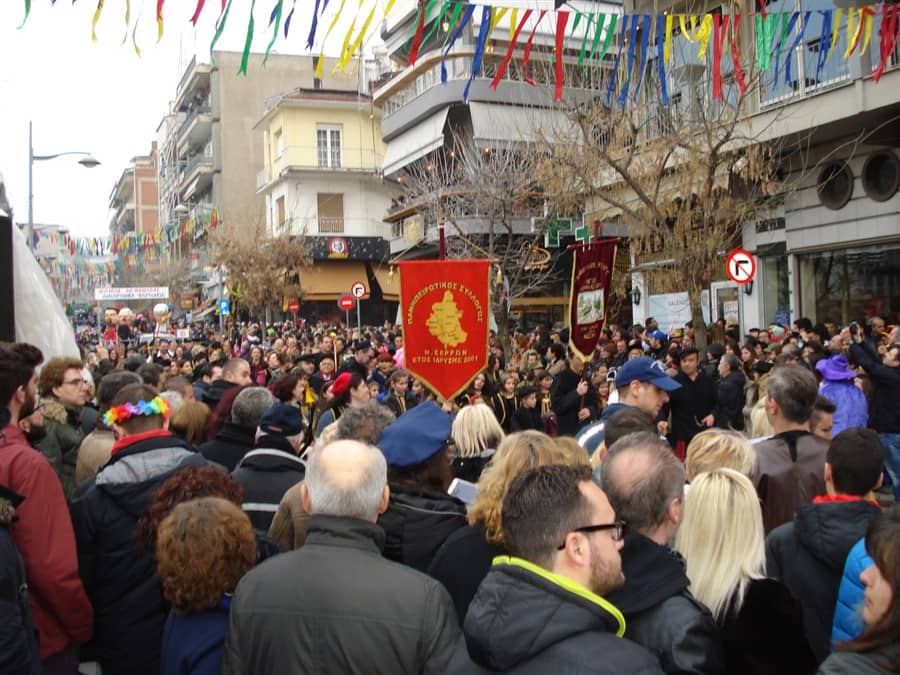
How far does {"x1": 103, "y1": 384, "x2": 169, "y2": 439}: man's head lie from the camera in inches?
164

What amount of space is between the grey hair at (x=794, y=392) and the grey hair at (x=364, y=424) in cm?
210

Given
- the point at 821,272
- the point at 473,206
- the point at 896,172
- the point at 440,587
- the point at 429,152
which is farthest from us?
the point at 429,152

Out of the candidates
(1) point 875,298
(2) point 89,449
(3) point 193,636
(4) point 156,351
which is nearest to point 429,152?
(4) point 156,351

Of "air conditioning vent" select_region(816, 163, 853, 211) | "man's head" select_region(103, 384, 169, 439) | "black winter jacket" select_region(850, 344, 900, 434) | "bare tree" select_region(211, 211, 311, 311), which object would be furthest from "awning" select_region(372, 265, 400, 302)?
"man's head" select_region(103, 384, 169, 439)

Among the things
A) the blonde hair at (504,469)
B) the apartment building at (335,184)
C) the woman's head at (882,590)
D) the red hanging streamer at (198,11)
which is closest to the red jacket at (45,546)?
the blonde hair at (504,469)

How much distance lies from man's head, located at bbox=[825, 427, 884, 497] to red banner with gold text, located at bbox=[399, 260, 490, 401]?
4.01m

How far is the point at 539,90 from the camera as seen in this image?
1133 inches

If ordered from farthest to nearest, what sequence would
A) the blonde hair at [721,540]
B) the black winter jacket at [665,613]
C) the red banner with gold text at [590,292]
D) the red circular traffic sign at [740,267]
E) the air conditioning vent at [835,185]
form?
the air conditioning vent at [835,185] < the red circular traffic sign at [740,267] < the red banner with gold text at [590,292] < the blonde hair at [721,540] < the black winter jacket at [665,613]

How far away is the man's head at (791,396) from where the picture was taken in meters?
4.61

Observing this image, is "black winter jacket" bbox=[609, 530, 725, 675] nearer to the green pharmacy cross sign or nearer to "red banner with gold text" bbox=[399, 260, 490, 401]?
"red banner with gold text" bbox=[399, 260, 490, 401]

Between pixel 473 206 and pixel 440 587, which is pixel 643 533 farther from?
pixel 473 206

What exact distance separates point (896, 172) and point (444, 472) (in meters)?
15.0

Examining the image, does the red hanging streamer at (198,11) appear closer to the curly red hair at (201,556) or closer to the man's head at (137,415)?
the man's head at (137,415)

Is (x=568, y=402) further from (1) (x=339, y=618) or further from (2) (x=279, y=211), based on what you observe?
(2) (x=279, y=211)
